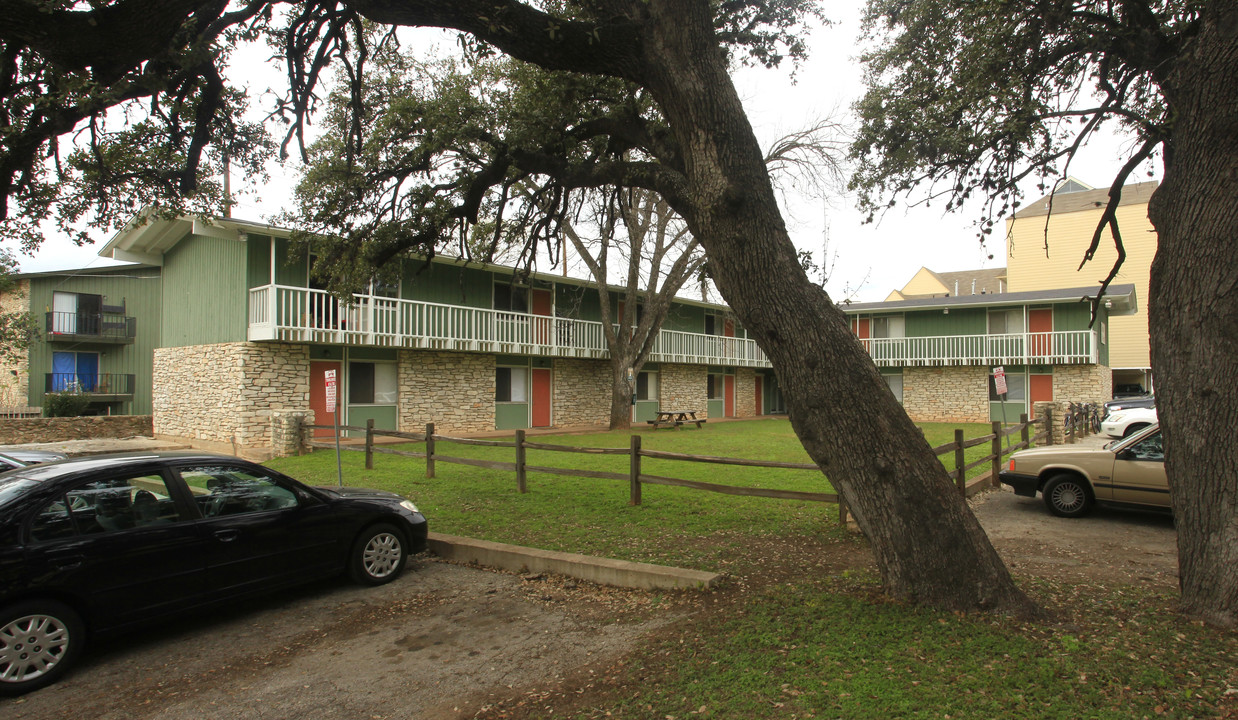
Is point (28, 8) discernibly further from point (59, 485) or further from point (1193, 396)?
point (1193, 396)

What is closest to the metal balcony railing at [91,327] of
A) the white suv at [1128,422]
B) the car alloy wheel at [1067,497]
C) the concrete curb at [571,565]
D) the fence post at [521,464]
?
the fence post at [521,464]

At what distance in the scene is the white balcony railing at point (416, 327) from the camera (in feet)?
54.0

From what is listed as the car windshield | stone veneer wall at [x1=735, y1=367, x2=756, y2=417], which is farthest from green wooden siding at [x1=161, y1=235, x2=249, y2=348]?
stone veneer wall at [x1=735, y1=367, x2=756, y2=417]

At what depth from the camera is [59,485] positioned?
4.60m

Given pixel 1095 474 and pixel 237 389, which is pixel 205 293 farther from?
pixel 1095 474

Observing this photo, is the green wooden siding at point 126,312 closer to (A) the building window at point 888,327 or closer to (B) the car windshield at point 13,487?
(B) the car windshield at point 13,487

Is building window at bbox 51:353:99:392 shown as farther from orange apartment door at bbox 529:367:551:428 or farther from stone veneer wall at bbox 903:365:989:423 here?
stone veneer wall at bbox 903:365:989:423

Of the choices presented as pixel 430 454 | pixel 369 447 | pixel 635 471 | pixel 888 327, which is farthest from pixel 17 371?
pixel 888 327

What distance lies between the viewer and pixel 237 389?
54.8 ft

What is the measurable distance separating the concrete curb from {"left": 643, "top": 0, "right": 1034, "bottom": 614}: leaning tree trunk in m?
1.68

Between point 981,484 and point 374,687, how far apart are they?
1024 cm

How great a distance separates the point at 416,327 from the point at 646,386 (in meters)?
11.9

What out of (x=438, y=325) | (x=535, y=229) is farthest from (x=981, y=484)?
(x=438, y=325)

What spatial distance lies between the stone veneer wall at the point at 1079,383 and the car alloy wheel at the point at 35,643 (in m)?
31.7
